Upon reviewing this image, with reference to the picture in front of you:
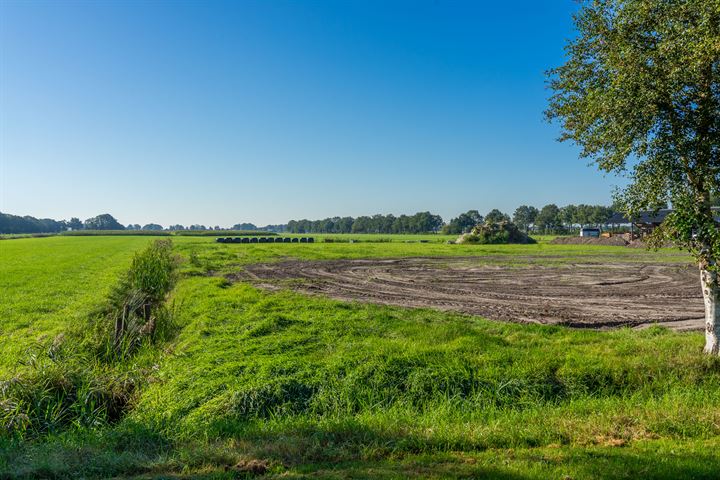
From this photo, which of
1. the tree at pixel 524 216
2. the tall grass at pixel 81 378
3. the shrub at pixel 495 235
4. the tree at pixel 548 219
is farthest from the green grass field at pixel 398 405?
the tree at pixel 524 216

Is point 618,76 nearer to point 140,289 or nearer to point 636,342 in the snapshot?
point 636,342

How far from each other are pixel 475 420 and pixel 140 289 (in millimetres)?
15756

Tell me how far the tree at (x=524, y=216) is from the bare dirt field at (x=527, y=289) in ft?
530

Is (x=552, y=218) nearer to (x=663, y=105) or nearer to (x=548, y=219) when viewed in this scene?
(x=548, y=219)

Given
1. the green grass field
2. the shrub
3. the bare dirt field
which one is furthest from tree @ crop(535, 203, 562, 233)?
the green grass field

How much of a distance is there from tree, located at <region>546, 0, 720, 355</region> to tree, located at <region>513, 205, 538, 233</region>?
614ft

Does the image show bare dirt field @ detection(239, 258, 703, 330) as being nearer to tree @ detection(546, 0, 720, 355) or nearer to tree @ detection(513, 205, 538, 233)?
tree @ detection(546, 0, 720, 355)

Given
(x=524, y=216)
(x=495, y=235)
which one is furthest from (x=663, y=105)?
(x=524, y=216)

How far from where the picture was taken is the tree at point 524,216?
7388 inches

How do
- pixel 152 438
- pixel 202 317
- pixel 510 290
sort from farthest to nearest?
pixel 510 290, pixel 202 317, pixel 152 438

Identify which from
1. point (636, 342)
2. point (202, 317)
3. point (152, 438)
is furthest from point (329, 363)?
point (636, 342)

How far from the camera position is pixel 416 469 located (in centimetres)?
558

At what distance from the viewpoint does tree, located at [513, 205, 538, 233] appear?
188 meters

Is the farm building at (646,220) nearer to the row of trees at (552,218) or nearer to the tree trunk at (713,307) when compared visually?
the tree trunk at (713,307)
